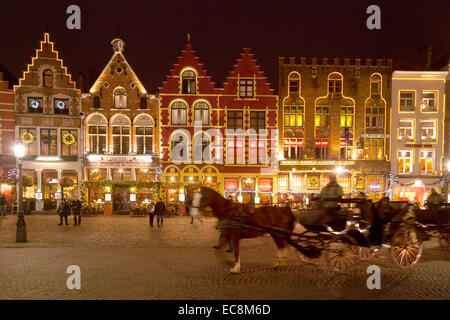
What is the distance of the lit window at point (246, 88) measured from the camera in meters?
26.0

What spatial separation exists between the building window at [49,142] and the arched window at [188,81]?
11.3 metres

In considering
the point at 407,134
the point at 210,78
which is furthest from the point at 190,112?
the point at 407,134

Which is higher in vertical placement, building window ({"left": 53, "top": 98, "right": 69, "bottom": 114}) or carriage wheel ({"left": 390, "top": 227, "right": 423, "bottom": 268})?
building window ({"left": 53, "top": 98, "right": 69, "bottom": 114})

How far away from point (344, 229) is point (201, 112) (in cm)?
1973

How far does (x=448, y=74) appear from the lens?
25859 mm

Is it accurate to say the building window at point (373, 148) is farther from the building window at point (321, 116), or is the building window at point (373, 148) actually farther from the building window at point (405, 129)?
the building window at point (321, 116)

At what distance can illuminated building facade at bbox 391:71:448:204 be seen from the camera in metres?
25.8

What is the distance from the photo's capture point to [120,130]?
25406mm

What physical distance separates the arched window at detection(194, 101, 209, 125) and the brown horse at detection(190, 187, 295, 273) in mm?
18019

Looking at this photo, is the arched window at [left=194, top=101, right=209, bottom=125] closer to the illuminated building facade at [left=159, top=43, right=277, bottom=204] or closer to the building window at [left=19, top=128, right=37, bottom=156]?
the illuminated building facade at [left=159, top=43, right=277, bottom=204]

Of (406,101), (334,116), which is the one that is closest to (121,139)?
(334,116)

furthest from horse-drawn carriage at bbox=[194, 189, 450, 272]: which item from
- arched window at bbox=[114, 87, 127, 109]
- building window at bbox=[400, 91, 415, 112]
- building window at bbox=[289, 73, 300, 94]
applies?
building window at bbox=[400, 91, 415, 112]

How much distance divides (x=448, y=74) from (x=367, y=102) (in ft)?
23.8
